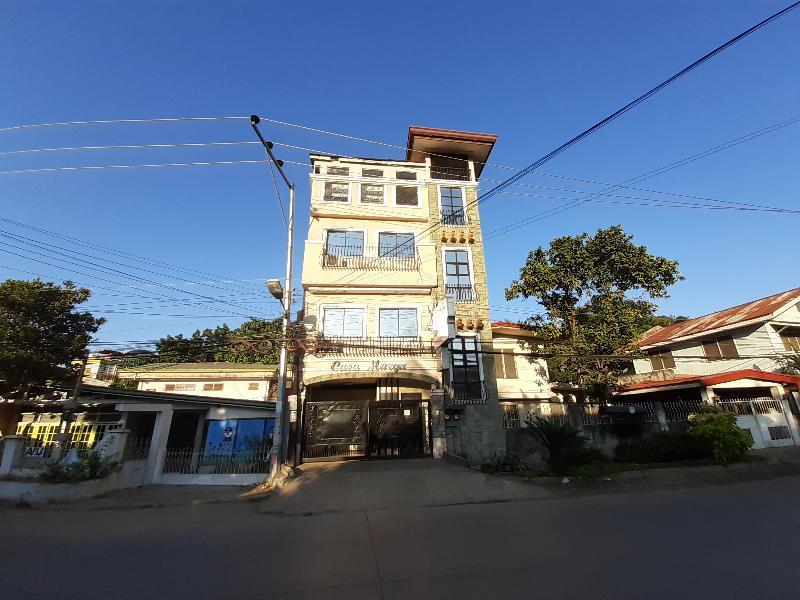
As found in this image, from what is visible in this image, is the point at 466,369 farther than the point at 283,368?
Yes

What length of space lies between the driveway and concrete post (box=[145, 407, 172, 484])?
5223 mm

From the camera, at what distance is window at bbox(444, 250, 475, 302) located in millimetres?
16625

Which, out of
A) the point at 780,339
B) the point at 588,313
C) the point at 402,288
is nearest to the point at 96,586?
the point at 402,288

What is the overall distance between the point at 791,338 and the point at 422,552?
84.0 feet

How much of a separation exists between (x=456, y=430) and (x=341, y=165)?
13.8 m

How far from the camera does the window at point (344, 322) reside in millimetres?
15141

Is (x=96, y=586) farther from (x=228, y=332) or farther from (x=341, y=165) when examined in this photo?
(x=228, y=332)

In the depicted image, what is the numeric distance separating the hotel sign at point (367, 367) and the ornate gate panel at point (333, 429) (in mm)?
1565

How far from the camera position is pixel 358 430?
43.1 ft

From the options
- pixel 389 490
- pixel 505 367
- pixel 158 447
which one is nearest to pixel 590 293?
pixel 505 367

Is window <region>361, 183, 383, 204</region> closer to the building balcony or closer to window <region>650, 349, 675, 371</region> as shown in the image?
the building balcony

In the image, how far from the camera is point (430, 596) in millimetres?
4113

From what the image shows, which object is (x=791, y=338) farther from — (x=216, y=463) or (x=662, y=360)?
(x=216, y=463)

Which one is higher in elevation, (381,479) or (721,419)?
(721,419)
